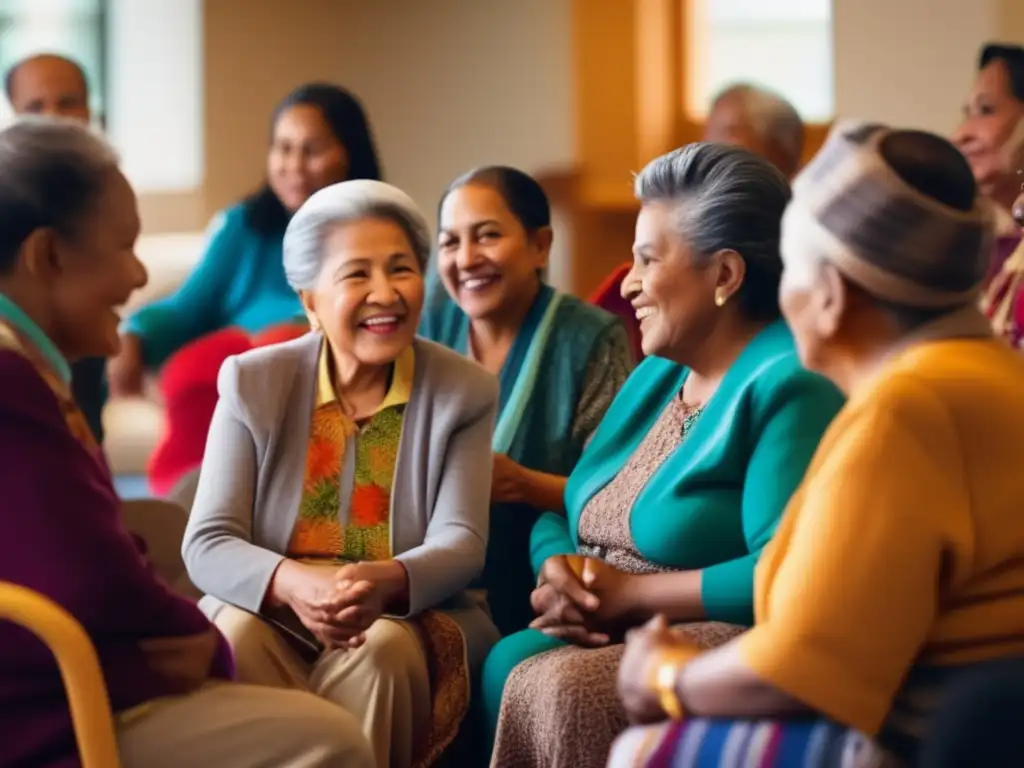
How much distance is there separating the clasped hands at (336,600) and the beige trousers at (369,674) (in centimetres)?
4

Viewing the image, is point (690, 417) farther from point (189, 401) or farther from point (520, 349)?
point (189, 401)

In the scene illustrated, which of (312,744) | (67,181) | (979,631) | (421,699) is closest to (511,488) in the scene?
(421,699)

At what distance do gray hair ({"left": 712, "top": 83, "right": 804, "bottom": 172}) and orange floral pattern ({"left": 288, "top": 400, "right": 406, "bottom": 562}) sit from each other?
144 cm

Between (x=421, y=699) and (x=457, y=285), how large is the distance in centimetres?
81

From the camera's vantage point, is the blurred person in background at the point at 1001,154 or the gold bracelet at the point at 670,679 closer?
the gold bracelet at the point at 670,679

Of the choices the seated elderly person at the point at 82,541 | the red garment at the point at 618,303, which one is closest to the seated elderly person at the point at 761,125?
the red garment at the point at 618,303

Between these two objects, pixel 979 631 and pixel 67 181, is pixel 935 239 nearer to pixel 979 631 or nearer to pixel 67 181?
pixel 979 631

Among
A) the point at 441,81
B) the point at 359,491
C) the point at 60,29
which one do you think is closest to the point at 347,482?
the point at 359,491

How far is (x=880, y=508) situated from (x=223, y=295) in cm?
228

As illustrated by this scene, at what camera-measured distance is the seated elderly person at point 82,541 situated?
1.51 m

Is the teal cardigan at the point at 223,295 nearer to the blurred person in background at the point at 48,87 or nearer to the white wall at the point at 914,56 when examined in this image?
the blurred person in background at the point at 48,87

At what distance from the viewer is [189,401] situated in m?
2.92

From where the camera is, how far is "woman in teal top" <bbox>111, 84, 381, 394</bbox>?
321 centimetres

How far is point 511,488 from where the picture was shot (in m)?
2.32
